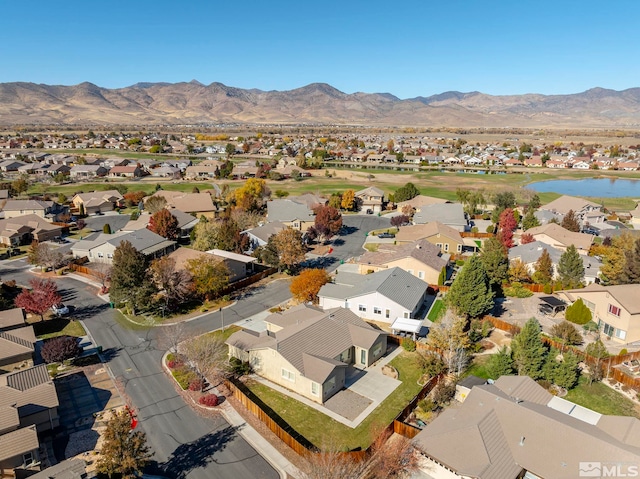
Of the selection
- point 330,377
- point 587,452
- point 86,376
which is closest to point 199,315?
point 86,376

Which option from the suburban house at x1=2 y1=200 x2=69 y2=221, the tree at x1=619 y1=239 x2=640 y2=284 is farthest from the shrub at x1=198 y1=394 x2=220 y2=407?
the suburban house at x1=2 y1=200 x2=69 y2=221

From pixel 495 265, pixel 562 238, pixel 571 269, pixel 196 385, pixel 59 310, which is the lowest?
pixel 59 310

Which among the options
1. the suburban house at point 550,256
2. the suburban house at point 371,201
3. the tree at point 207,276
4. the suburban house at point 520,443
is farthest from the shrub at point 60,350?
the suburban house at point 371,201

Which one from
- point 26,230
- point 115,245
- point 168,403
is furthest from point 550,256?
point 26,230

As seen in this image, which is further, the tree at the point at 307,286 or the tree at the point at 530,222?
the tree at the point at 530,222

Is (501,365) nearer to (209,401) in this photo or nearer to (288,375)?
(288,375)

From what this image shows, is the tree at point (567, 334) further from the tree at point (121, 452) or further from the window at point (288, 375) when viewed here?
the tree at point (121, 452)

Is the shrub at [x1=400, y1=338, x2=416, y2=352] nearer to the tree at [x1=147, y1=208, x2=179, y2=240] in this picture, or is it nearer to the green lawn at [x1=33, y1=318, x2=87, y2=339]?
the green lawn at [x1=33, y1=318, x2=87, y2=339]

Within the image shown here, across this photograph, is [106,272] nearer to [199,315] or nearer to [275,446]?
[199,315]
